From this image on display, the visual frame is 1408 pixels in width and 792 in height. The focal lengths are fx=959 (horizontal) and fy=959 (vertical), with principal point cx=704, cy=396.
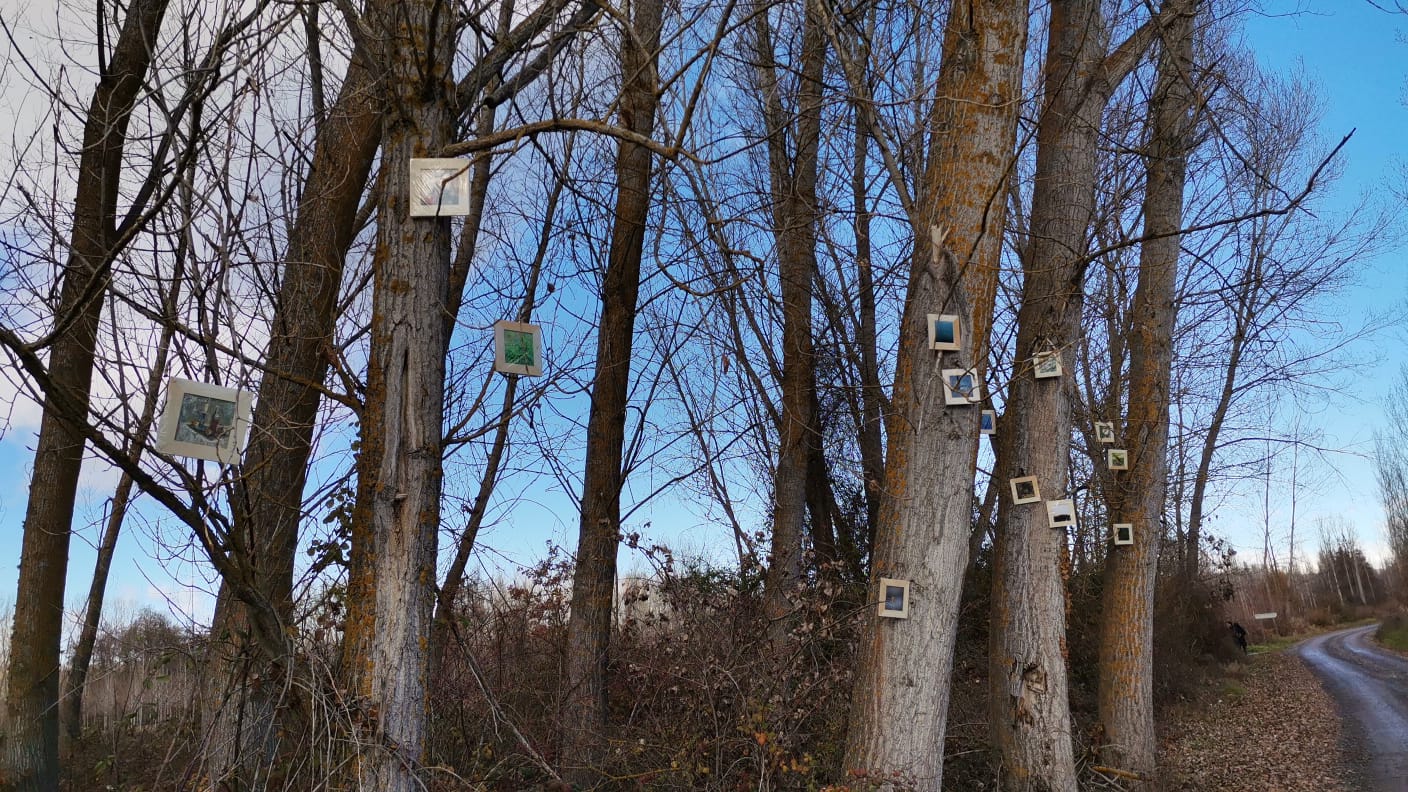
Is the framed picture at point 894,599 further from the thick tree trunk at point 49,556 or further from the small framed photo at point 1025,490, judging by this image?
the thick tree trunk at point 49,556

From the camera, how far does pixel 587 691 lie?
251 inches

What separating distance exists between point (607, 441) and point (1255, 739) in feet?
27.3

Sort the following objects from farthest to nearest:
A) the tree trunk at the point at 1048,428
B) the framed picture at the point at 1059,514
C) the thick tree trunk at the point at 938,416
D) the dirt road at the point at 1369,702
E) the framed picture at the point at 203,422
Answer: the dirt road at the point at 1369,702, the framed picture at the point at 1059,514, the tree trunk at the point at 1048,428, the thick tree trunk at the point at 938,416, the framed picture at the point at 203,422

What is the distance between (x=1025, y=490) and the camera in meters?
6.62

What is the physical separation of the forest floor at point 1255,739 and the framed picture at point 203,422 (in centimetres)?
706

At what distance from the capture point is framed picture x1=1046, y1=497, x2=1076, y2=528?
6.64 m

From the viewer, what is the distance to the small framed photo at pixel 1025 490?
6.54m

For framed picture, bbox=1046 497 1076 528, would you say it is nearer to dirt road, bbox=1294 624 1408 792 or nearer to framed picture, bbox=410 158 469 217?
framed picture, bbox=410 158 469 217

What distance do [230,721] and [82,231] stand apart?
3.32 meters

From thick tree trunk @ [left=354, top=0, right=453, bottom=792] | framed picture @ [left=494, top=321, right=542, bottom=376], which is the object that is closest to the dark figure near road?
framed picture @ [left=494, top=321, right=542, bottom=376]

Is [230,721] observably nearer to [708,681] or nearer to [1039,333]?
[708,681]

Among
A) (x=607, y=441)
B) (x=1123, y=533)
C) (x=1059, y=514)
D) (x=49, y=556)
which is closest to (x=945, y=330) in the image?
(x=1059, y=514)

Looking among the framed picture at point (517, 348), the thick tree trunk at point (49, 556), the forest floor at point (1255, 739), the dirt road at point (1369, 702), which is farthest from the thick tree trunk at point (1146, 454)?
the thick tree trunk at point (49, 556)

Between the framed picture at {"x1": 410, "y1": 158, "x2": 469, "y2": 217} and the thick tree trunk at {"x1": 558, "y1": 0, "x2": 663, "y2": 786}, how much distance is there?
2328mm
